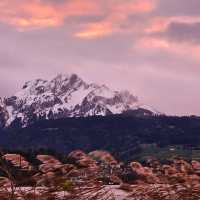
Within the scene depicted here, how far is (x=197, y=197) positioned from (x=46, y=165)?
56.1 inches

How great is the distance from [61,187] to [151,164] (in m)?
1.76

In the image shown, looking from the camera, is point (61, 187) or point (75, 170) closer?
point (61, 187)

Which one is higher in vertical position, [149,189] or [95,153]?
[95,153]

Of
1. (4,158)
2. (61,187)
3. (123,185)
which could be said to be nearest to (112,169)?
(123,185)

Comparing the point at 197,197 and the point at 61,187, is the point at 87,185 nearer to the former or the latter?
the point at 61,187

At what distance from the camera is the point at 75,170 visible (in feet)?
18.3

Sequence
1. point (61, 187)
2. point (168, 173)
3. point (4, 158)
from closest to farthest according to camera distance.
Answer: point (4, 158) < point (61, 187) < point (168, 173)

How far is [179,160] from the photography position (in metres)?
6.48

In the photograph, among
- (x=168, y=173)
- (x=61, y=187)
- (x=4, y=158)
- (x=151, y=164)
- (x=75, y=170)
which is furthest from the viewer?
(x=151, y=164)

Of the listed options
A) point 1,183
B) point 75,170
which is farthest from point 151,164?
point 1,183

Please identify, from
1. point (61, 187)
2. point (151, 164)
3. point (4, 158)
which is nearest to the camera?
point (4, 158)

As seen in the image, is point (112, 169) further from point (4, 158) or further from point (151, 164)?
point (4, 158)

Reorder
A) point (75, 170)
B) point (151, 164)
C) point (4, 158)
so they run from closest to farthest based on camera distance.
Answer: point (4, 158) → point (75, 170) → point (151, 164)

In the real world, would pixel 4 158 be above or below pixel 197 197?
above
